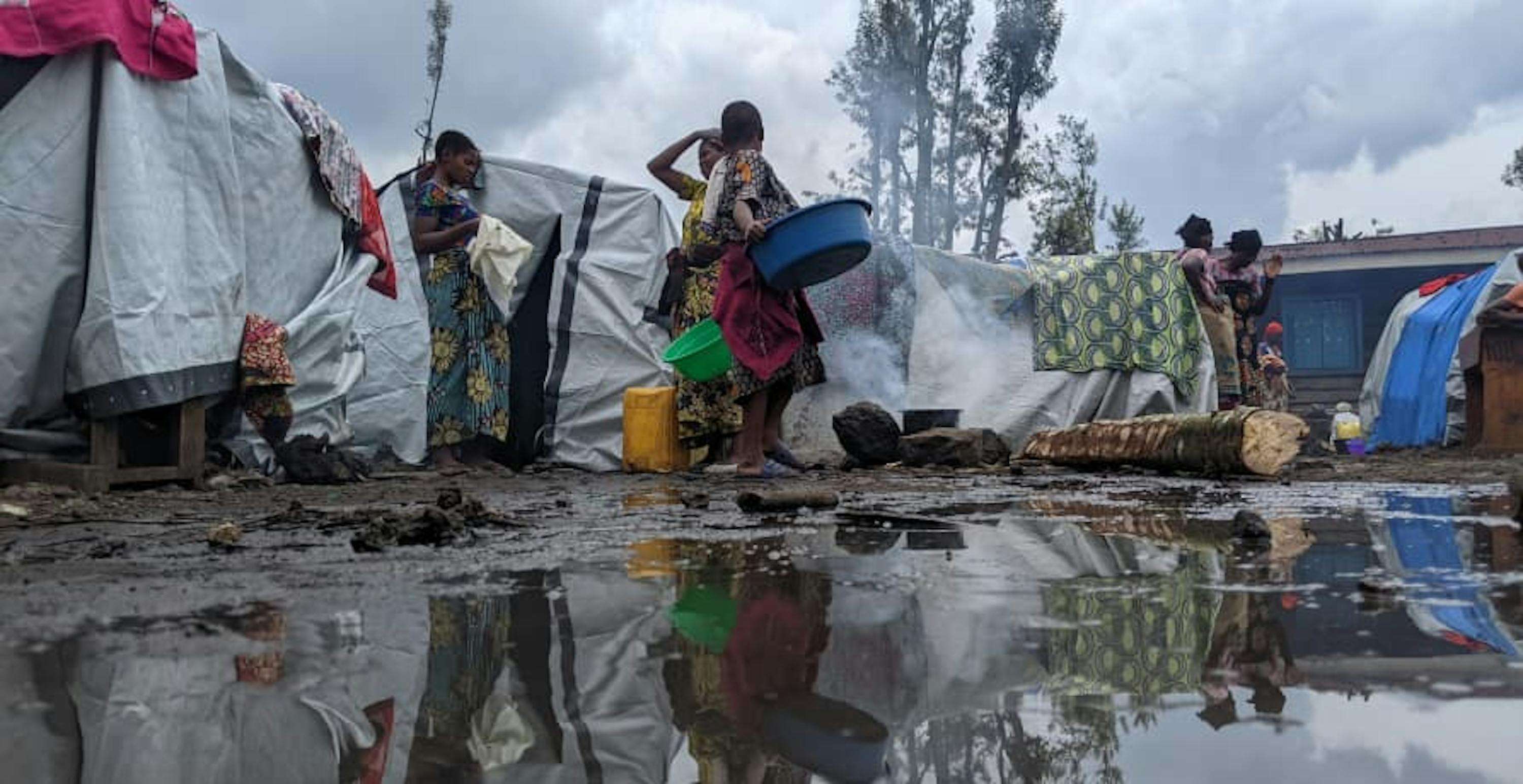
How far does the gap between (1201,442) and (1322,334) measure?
15.5 metres

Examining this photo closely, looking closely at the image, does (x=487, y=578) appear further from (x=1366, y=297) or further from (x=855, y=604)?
(x=1366, y=297)

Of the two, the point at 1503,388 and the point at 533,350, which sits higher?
the point at 533,350

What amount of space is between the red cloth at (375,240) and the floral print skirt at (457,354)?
0.75 feet

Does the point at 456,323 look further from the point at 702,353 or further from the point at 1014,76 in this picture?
the point at 1014,76

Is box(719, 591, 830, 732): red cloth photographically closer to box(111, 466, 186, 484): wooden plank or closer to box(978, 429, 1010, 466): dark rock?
box(111, 466, 186, 484): wooden plank

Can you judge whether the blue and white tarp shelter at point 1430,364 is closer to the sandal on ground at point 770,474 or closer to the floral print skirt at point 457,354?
the sandal on ground at point 770,474

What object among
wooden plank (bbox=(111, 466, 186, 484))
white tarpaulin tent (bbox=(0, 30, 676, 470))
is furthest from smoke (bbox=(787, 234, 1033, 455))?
wooden plank (bbox=(111, 466, 186, 484))

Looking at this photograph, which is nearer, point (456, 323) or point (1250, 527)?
point (1250, 527)

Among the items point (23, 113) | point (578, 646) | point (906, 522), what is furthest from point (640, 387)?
point (578, 646)

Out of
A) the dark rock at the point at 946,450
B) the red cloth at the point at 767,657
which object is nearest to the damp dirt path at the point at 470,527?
the red cloth at the point at 767,657

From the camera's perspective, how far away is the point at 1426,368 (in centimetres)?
1003

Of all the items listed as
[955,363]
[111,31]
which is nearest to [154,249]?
[111,31]

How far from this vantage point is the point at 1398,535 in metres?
2.28

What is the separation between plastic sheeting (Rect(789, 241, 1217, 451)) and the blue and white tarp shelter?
235 centimetres
